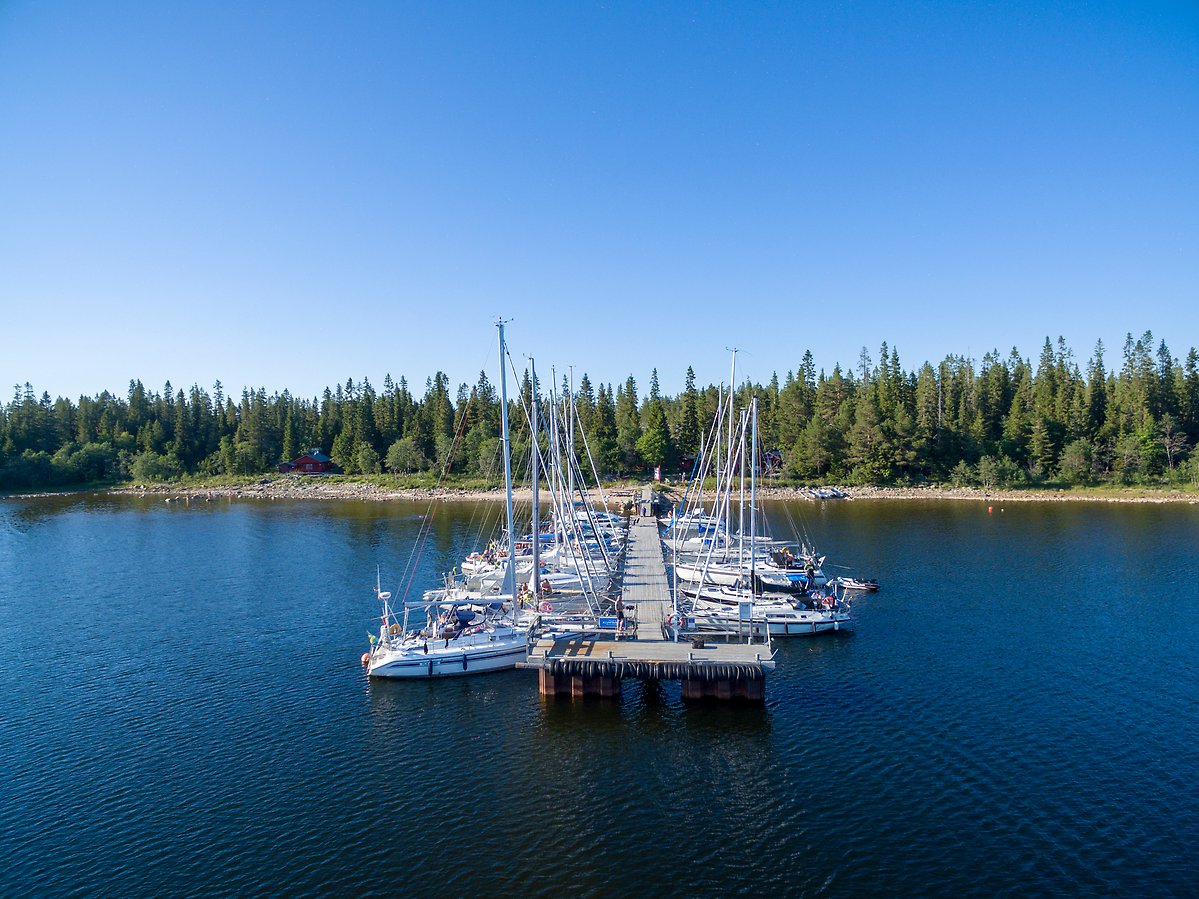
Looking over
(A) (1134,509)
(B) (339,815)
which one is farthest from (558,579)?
(A) (1134,509)

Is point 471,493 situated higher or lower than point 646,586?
higher

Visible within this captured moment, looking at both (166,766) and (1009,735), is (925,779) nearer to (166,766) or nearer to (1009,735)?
(1009,735)

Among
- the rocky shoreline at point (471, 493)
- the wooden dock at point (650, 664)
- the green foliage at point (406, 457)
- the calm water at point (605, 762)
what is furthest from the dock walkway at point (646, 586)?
the green foliage at point (406, 457)

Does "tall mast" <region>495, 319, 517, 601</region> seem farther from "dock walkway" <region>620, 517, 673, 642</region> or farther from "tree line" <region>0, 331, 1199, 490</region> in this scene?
"tree line" <region>0, 331, 1199, 490</region>

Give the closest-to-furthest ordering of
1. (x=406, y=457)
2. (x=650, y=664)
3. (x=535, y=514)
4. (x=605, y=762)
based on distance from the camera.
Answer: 1. (x=605, y=762)
2. (x=650, y=664)
3. (x=535, y=514)
4. (x=406, y=457)

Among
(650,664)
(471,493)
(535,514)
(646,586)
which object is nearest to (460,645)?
(535,514)

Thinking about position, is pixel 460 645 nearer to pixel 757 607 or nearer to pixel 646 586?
pixel 646 586

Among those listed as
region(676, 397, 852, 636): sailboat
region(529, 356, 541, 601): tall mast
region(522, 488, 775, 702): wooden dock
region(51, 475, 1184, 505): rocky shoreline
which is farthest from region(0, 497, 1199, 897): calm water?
region(51, 475, 1184, 505): rocky shoreline
